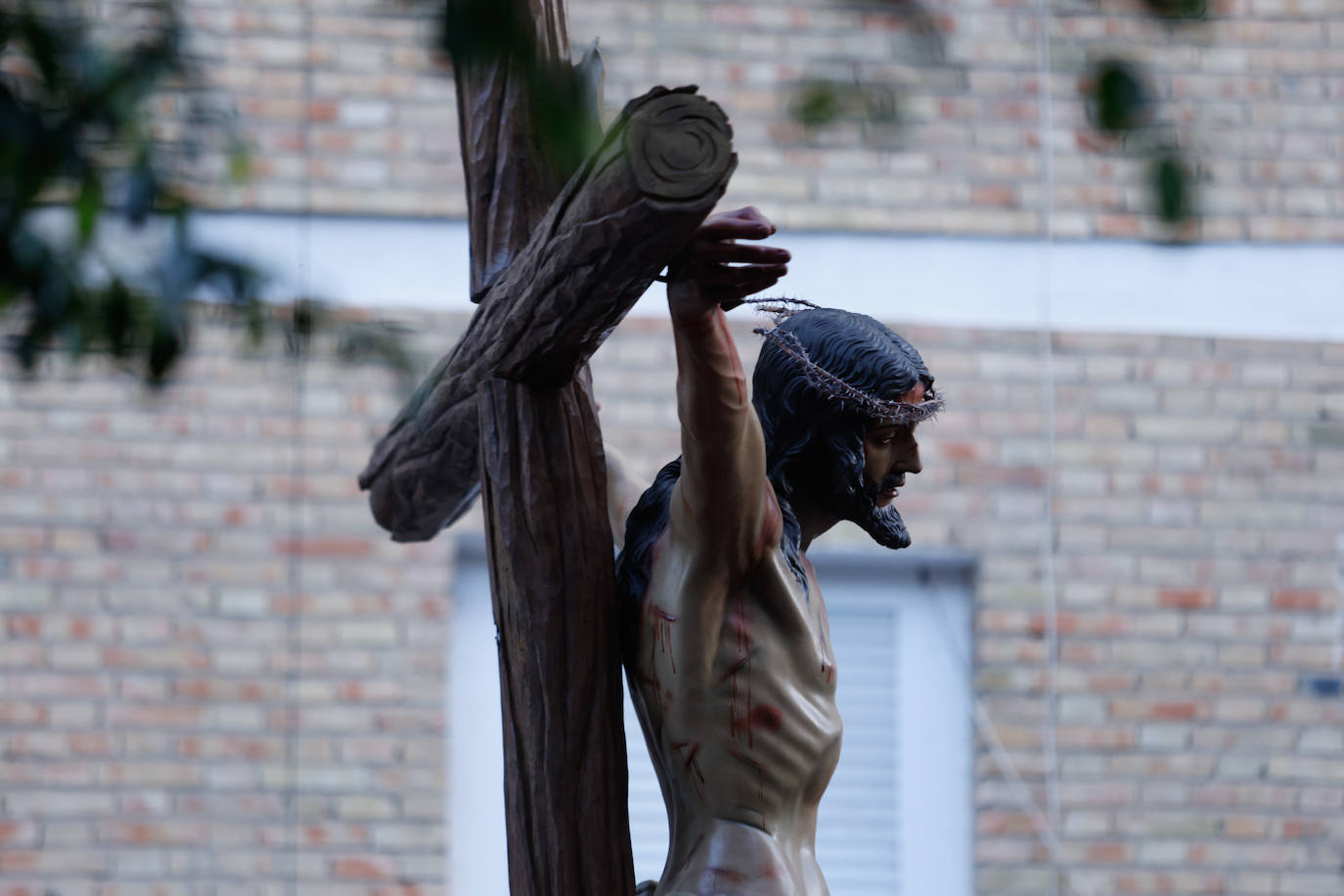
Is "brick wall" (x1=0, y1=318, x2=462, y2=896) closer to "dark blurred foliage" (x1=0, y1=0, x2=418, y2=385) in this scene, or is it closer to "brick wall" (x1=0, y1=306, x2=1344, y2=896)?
"brick wall" (x1=0, y1=306, x2=1344, y2=896)

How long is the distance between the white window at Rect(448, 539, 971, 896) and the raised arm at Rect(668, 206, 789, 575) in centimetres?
237

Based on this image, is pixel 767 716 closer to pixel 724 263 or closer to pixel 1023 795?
pixel 724 263

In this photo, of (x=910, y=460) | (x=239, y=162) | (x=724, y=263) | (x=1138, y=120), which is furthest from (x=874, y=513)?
(x=1138, y=120)

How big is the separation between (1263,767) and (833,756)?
2622mm

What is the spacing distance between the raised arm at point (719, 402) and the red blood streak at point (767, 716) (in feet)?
0.47

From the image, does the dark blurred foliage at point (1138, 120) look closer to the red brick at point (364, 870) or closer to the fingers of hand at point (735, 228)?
the fingers of hand at point (735, 228)

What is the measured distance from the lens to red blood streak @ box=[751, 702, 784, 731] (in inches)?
72.6

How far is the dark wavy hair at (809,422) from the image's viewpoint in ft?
6.28

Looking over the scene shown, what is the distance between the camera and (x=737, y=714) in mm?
1840

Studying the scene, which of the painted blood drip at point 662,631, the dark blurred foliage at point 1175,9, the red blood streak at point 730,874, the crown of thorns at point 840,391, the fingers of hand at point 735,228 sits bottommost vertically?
the red blood streak at point 730,874

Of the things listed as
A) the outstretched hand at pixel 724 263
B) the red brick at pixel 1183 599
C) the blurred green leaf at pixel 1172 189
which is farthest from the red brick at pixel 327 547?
the blurred green leaf at pixel 1172 189

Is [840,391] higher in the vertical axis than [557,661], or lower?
higher

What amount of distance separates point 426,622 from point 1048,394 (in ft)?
5.03

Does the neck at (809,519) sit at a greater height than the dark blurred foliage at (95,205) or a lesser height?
lesser
